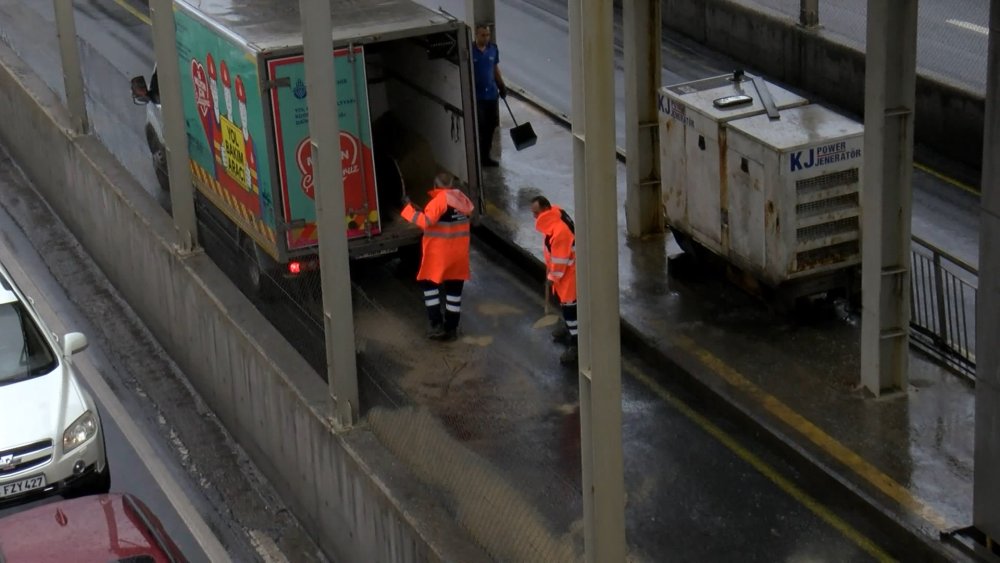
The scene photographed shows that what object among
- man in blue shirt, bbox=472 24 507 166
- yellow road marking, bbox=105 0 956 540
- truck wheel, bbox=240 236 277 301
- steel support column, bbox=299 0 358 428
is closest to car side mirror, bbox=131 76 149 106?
truck wheel, bbox=240 236 277 301

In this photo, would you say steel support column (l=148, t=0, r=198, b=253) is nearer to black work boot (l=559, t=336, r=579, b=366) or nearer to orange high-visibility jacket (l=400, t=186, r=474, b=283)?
orange high-visibility jacket (l=400, t=186, r=474, b=283)

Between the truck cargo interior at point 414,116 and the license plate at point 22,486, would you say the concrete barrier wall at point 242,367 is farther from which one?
the truck cargo interior at point 414,116

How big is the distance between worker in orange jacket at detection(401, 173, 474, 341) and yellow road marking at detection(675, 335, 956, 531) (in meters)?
2.04

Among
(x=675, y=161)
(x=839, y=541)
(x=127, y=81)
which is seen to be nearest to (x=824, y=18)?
(x=675, y=161)

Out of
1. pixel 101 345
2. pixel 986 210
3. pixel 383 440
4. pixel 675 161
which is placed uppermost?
pixel 986 210

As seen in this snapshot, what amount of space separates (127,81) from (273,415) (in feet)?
30.1

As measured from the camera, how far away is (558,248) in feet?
41.2

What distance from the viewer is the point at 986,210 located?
952cm

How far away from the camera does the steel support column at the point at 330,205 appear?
1079cm

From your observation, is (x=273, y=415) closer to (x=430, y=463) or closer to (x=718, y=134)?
(x=430, y=463)

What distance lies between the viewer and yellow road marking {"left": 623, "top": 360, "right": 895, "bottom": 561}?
10.6 m

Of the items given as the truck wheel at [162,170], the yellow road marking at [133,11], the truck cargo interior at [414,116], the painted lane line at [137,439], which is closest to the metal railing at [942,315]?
the truck cargo interior at [414,116]

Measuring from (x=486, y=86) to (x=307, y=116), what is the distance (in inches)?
169

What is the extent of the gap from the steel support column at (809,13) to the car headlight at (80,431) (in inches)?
474
